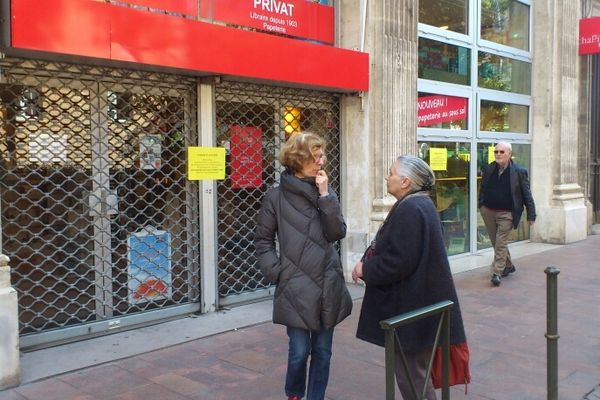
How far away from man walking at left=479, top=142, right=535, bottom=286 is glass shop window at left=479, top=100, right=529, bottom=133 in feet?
7.59

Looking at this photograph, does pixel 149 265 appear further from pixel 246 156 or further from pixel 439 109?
pixel 439 109

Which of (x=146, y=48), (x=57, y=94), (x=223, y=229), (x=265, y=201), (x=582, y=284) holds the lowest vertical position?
(x=582, y=284)

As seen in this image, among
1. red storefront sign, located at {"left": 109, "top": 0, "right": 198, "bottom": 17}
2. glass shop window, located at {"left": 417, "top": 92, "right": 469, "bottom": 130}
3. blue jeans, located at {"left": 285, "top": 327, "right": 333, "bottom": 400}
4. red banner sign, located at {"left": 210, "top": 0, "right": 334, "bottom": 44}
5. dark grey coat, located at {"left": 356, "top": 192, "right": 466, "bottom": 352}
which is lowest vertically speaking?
blue jeans, located at {"left": 285, "top": 327, "right": 333, "bottom": 400}

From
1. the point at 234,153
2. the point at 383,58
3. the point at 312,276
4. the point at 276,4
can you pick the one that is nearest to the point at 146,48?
the point at 234,153

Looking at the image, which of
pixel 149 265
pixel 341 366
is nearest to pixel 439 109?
pixel 149 265

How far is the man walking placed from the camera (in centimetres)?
749

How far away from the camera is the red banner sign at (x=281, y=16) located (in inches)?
240

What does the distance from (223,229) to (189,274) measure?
622mm

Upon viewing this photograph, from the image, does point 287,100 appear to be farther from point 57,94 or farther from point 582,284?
point 582,284

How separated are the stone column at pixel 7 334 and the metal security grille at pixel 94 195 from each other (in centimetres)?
71

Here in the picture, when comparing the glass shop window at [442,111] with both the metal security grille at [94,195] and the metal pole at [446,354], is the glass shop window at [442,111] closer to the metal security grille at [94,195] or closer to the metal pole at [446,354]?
the metal security grille at [94,195]

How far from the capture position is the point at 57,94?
5055mm

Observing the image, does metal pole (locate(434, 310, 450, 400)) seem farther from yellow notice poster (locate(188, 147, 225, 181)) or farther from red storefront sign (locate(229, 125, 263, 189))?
red storefront sign (locate(229, 125, 263, 189))

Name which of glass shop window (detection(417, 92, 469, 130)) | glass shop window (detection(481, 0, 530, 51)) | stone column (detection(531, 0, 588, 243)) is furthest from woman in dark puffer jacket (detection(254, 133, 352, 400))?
stone column (detection(531, 0, 588, 243))
